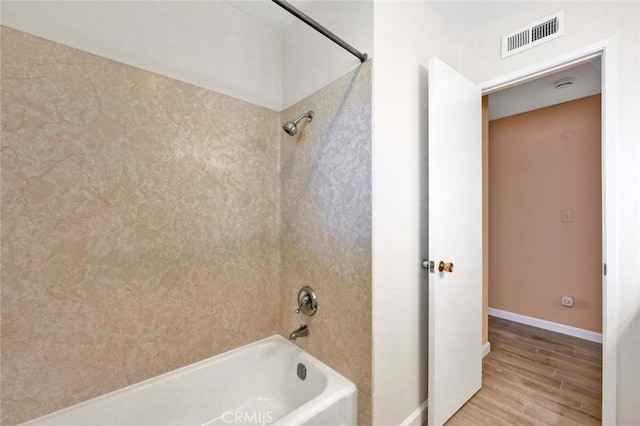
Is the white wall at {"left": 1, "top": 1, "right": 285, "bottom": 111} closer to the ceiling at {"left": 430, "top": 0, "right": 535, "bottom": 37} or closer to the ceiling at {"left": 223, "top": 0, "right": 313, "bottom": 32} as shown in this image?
the ceiling at {"left": 223, "top": 0, "right": 313, "bottom": 32}

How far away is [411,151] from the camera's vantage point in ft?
4.99

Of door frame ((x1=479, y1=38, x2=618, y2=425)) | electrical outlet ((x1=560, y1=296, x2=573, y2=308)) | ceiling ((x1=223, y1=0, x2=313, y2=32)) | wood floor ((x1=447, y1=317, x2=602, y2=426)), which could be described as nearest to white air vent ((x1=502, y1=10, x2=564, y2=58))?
door frame ((x1=479, y1=38, x2=618, y2=425))

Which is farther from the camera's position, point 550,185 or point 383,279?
point 550,185

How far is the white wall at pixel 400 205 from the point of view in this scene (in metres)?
1.31

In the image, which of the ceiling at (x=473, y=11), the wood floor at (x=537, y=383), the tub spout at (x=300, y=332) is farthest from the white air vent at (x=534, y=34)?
the wood floor at (x=537, y=383)

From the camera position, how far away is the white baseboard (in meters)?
2.63

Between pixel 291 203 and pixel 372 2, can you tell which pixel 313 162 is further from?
pixel 372 2

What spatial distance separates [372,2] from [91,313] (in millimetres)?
1971

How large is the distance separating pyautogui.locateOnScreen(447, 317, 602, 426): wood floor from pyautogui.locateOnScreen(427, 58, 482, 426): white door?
0.12 m

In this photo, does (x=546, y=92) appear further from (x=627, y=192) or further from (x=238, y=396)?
(x=238, y=396)

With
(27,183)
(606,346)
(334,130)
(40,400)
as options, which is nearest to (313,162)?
(334,130)

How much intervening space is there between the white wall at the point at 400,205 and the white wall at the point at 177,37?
2.79 ft

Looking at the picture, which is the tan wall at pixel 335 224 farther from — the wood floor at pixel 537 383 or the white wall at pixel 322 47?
the wood floor at pixel 537 383

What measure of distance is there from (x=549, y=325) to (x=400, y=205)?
2.82 metres
